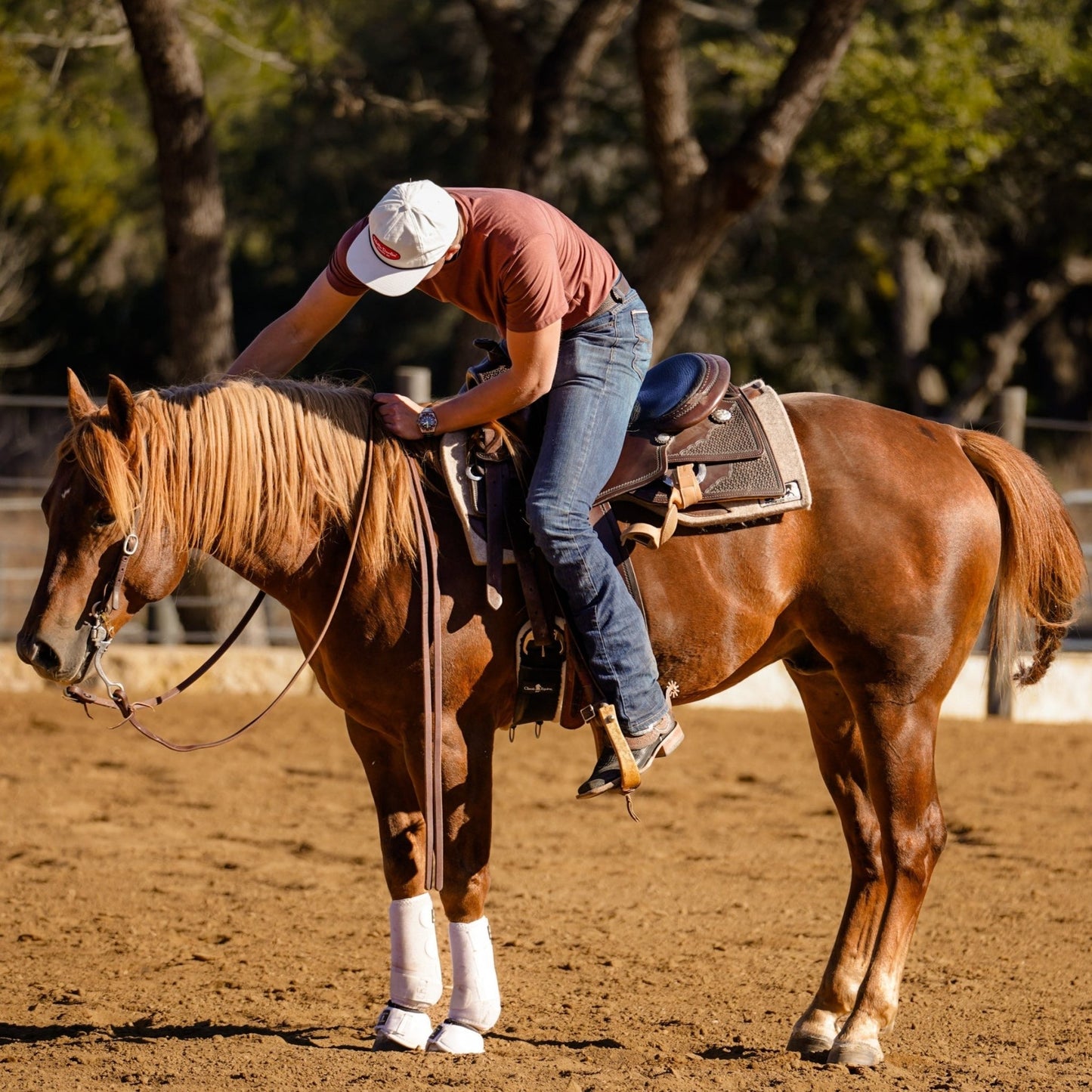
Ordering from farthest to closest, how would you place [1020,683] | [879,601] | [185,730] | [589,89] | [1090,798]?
1. [589,89]
2. [185,730]
3. [1090,798]
4. [1020,683]
5. [879,601]

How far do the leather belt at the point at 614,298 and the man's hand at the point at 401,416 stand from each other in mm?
542

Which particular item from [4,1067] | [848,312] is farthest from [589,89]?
→ [4,1067]

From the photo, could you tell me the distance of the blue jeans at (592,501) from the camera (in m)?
3.45

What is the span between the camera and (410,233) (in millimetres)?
3240

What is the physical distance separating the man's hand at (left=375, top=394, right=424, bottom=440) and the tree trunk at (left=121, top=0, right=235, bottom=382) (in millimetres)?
6514

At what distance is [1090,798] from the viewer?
23.1 feet

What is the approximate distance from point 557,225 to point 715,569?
42.2 inches

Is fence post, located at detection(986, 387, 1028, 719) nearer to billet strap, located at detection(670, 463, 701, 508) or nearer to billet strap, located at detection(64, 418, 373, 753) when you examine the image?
billet strap, located at detection(670, 463, 701, 508)

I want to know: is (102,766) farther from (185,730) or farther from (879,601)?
(879,601)

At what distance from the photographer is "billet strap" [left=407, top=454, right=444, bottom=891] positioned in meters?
3.39

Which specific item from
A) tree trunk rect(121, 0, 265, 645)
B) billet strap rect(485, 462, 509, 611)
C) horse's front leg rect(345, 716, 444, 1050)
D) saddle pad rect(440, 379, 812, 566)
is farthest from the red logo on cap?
tree trunk rect(121, 0, 265, 645)

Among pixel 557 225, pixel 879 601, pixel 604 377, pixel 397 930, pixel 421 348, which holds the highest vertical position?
pixel 557 225

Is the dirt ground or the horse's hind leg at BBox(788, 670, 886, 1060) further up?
the horse's hind leg at BBox(788, 670, 886, 1060)

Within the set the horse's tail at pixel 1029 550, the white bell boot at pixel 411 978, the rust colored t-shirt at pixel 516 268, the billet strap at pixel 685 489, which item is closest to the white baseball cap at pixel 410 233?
the rust colored t-shirt at pixel 516 268
